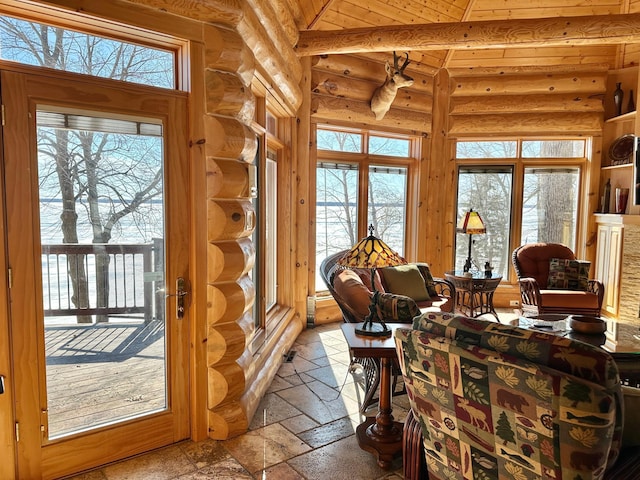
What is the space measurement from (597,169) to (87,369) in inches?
254

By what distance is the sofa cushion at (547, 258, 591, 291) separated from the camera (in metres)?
5.10

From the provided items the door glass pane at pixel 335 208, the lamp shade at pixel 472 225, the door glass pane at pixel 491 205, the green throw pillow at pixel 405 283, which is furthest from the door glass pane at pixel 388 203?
the green throw pillow at pixel 405 283

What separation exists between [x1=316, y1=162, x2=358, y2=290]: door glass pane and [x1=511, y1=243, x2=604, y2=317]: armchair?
2126mm

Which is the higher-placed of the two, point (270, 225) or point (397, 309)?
point (270, 225)

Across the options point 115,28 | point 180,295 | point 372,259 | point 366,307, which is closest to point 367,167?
point 366,307

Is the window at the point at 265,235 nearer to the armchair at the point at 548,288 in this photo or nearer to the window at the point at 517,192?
the armchair at the point at 548,288

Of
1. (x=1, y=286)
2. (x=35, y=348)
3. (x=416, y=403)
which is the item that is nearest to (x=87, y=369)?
(x=35, y=348)

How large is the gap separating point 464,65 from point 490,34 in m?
2.13

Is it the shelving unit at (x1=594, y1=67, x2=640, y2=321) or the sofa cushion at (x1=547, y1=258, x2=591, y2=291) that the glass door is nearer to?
the sofa cushion at (x1=547, y1=258, x2=591, y2=291)

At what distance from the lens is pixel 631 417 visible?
174 cm

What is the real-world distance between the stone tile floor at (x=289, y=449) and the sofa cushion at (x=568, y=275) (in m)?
2.93

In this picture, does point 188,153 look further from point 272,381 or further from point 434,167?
point 434,167

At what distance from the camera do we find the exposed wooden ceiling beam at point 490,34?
A: 390cm

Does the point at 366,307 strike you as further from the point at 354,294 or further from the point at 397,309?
the point at 397,309
